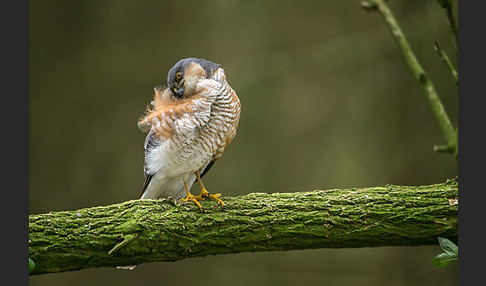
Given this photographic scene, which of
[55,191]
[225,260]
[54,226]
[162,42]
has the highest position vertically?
[162,42]

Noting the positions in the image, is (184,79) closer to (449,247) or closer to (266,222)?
(266,222)

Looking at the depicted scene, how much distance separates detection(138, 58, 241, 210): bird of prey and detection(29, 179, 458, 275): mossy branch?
6.8 inches

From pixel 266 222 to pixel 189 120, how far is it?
2.06ft

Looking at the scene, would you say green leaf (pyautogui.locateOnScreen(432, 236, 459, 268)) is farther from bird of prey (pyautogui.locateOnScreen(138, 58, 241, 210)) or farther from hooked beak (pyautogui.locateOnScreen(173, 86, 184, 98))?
hooked beak (pyautogui.locateOnScreen(173, 86, 184, 98))

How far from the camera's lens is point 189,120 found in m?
2.72

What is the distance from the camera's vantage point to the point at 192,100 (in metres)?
2.74

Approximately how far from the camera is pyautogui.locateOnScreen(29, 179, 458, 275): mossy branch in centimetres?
246

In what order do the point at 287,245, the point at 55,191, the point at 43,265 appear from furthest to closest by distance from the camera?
1. the point at 55,191
2. the point at 287,245
3. the point at 43,265

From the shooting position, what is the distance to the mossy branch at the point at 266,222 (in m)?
2.46

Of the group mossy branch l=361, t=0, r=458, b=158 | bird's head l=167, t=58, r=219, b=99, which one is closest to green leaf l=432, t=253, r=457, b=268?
mossy branch l=361, t=0, r=458, b=158

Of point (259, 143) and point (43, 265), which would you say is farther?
point (259, 143)

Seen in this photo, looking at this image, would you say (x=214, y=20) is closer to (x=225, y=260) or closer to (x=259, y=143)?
(x=259, y=143)

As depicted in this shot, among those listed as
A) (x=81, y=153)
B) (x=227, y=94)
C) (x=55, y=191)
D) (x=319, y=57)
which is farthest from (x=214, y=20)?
(x=227, y=94)

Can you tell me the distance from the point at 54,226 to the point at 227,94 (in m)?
1.05
